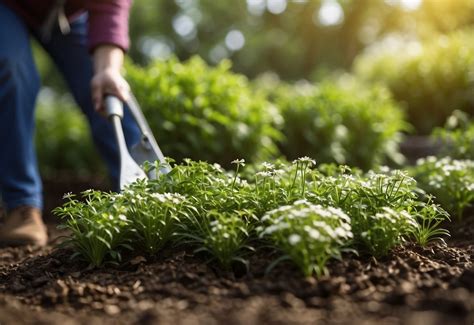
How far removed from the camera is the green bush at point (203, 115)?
171 inches

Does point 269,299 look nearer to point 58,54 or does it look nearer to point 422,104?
point 58,54

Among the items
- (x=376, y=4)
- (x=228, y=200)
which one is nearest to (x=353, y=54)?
(x=376, y=4)

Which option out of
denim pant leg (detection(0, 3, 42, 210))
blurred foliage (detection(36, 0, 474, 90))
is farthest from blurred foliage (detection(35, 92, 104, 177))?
blurred foliage (detection(36, 0, 474, 90))

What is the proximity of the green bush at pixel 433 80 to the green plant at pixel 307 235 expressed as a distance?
4431mm

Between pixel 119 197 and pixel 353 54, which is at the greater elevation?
pixel 353 54

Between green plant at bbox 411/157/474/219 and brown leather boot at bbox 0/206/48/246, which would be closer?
green plant at bbox 411/157/474/219

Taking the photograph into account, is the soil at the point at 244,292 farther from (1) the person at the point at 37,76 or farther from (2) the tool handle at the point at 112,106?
(1) the person at the point at 37,76

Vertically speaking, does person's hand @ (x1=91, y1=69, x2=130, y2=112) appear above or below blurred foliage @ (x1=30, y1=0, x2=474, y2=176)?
below

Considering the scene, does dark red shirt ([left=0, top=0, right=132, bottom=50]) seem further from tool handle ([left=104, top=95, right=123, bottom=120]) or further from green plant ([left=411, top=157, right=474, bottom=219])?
green plant ([left=411, top=157, right=474, bottom=219])

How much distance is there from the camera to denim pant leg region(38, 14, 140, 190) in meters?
3.40

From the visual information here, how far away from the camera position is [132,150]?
9.54 ft

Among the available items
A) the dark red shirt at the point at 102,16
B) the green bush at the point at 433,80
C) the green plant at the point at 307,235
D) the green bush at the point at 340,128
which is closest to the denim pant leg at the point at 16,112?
the dark red shirt at the point at 102,16

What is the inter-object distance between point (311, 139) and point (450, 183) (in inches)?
77.0

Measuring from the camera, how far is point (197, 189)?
7.92 feet
